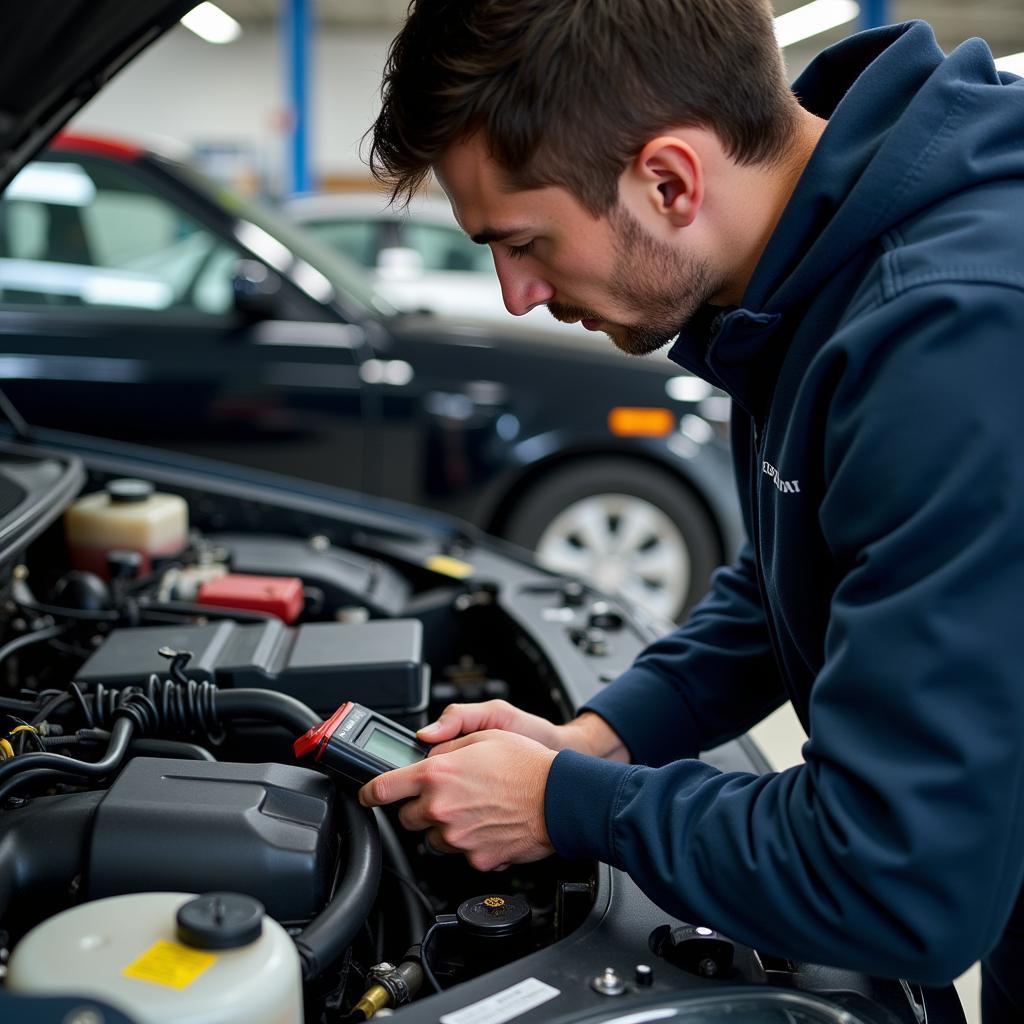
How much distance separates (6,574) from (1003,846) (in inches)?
46.6

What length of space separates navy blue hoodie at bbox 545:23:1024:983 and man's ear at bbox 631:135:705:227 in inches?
2.9

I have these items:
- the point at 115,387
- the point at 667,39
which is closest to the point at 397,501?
the point at 115,387

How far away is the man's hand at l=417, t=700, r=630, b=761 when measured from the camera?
112cm

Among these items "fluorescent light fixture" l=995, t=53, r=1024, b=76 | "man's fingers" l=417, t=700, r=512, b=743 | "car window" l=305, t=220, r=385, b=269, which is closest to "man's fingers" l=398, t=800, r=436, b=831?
"man's fingers" l=417, t=700, r=512, b=743

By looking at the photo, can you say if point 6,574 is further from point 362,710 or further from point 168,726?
point 362,710

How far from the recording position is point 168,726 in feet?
3.86

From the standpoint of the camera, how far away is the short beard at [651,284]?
3.22 feet

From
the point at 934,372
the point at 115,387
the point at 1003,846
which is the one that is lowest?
the point at 115,387

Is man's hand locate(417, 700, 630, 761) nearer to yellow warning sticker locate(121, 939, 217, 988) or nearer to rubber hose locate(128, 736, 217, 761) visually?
rubber hose locate(128, 736, 217, 761)

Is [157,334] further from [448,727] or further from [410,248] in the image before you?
[410,248]

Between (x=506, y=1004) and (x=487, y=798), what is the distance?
171 mm

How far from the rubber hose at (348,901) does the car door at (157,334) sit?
2.12 metres

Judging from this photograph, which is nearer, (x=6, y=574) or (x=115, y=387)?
(x=6, y=574)

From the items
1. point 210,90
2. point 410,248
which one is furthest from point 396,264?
point 210,90
